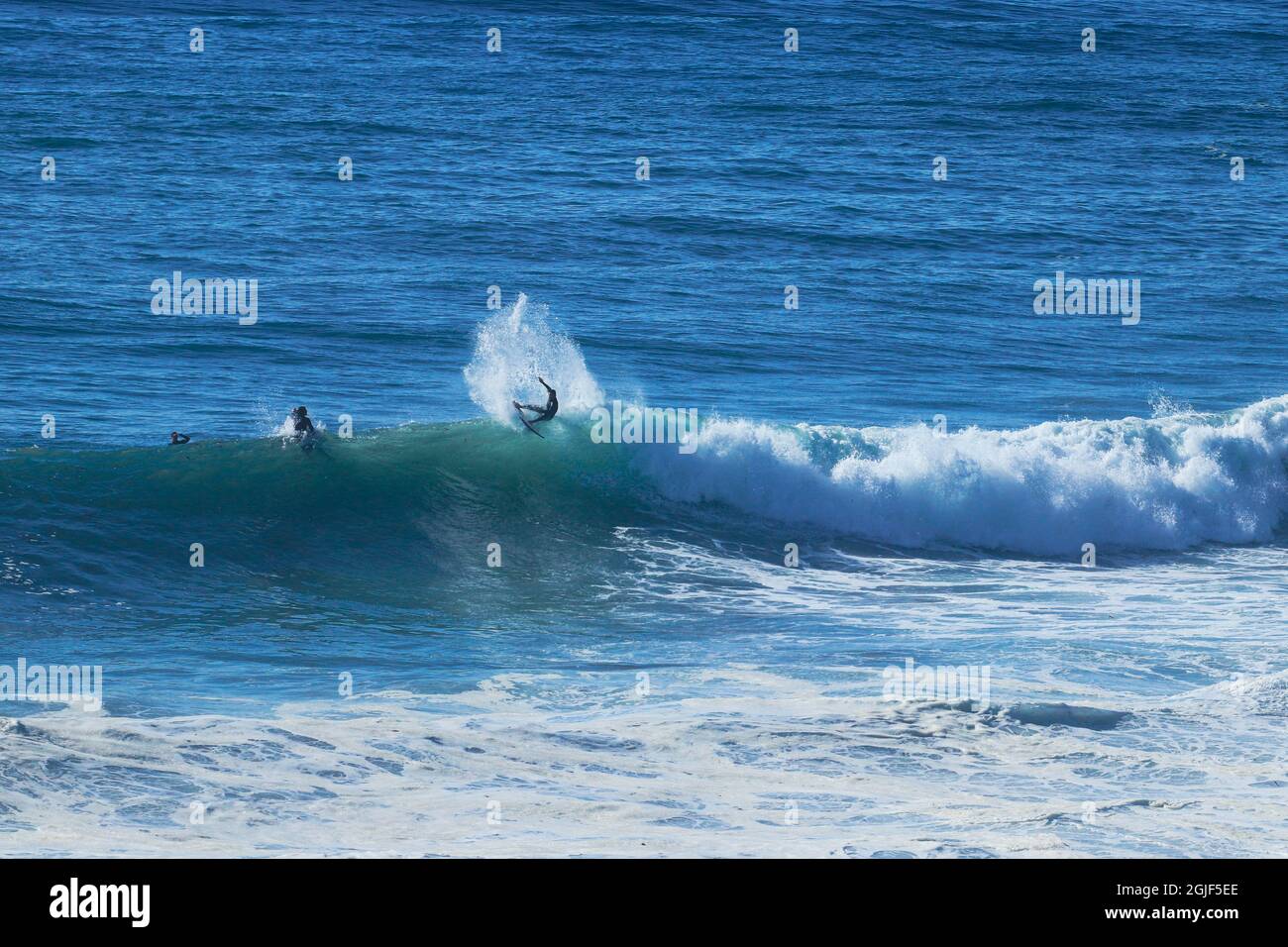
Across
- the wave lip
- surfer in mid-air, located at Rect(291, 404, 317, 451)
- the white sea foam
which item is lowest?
the white sea foam

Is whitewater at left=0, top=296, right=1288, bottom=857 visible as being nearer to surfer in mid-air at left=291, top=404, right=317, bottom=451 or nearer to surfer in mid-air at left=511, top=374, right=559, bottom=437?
surfer in mid-air at left=511, top=374, right=559, bottom=437

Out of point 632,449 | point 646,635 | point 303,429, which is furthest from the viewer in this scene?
point 632,449

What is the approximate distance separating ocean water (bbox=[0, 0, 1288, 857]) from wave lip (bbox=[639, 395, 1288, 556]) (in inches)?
2.7

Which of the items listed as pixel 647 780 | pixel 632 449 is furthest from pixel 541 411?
pixel 647 780

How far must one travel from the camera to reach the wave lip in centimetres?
2016

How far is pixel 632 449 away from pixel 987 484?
4.55 metres

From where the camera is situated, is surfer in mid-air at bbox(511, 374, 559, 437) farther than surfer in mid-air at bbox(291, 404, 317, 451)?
Yes

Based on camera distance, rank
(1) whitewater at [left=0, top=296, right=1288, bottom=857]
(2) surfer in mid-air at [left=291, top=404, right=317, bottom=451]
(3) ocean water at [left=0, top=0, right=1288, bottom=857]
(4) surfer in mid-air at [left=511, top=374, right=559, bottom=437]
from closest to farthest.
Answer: (1) whitewater at [left=0, top=296, right=1288, bottom=857], (3) ocean water at [left=0, top=0, right=1288, bottom=857], (2) surfer in mid-air at [left=291, top=404, right=317, bottom=451], (4) surfer in mid-air at [left=511, top=374, right=559, bottom=437]

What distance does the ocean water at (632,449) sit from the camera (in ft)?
36.1

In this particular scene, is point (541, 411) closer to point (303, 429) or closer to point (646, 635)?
point (303, 429)

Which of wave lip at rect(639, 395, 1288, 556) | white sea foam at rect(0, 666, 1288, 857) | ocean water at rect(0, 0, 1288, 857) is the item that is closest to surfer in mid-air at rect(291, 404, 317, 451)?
ocean water at rect(0, 0, 1288, 857)

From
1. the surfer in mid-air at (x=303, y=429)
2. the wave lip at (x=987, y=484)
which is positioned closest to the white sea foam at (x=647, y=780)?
the wave lip at (x=987, y=484)

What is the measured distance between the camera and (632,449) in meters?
20.8
